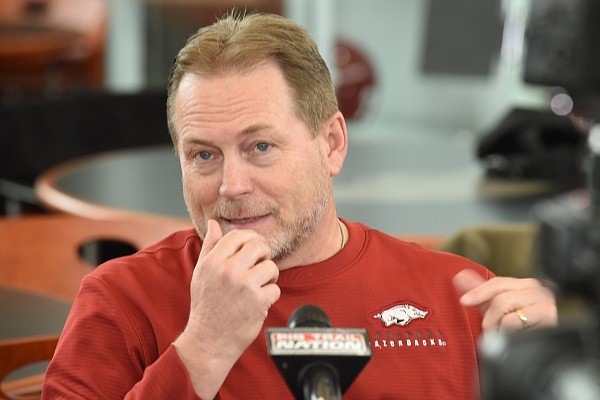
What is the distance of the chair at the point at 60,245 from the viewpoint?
2.62 m

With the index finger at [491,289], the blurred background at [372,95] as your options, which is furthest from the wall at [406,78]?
the index finger at [491,289]

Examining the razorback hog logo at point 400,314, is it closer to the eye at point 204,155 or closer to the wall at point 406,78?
the eye at point 204,155

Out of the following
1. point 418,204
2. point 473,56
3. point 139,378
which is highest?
point 139,378

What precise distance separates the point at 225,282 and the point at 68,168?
279 cm

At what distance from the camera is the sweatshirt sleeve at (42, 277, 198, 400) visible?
5.00 ft

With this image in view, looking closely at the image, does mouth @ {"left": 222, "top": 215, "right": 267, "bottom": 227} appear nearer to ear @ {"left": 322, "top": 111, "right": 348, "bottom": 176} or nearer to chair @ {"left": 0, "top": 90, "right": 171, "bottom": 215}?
ear @ {"left": 322, "top": 111, "right": 348, "bottom": 176}

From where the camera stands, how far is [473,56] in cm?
972

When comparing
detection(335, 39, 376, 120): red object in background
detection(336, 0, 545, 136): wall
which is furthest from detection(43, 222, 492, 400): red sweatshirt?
detection(336, 0, 545, 136): wall

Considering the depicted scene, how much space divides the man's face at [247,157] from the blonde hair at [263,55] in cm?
2

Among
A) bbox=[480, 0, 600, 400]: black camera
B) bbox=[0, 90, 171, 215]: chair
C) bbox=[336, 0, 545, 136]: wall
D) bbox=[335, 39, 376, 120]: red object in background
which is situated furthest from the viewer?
bbox=[336, 0, 545, 136]: wall

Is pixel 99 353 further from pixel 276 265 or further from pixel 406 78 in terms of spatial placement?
pixel 406 78

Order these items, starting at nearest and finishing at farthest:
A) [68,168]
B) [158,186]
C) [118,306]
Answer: [118,306] < [158,186] < [68,168]

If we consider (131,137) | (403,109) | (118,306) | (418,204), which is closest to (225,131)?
(118,306)

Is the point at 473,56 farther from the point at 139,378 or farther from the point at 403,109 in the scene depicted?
the point at 139,378
